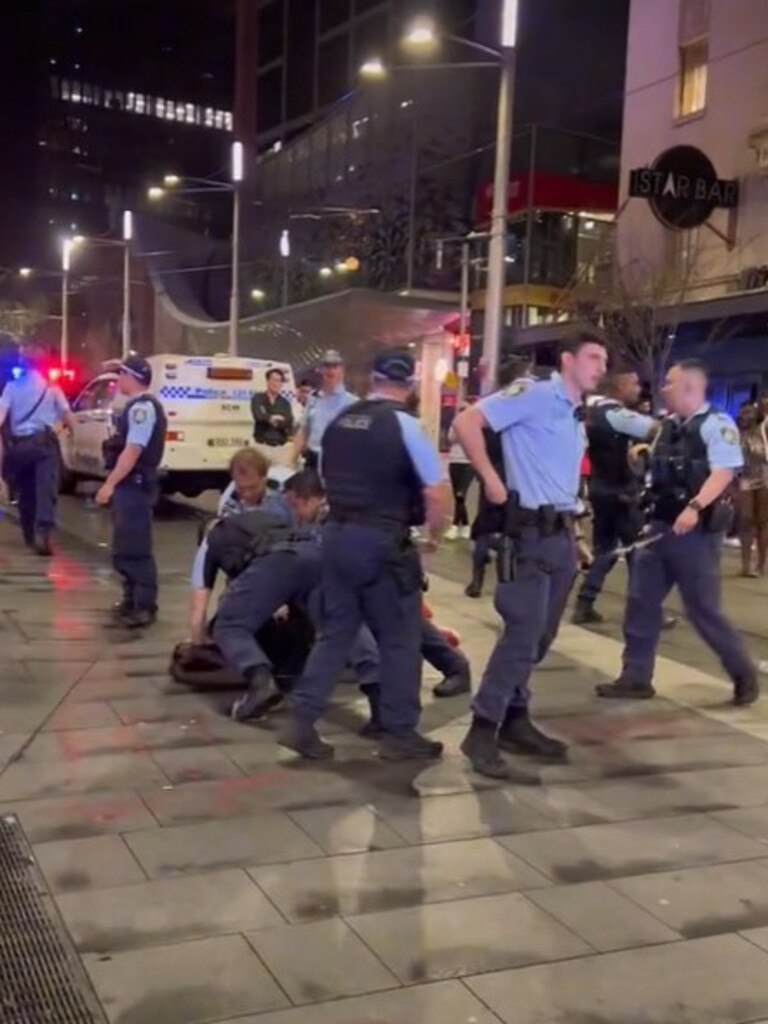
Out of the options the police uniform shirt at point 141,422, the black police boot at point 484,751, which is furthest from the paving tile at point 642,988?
the police uniform shirt at point 141,422

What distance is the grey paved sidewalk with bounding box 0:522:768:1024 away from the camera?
3.52 metres

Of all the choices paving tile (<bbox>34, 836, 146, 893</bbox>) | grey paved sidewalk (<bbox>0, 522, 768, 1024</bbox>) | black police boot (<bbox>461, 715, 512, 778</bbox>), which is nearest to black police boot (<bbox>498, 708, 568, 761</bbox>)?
grey paved sidewalk (<bbox>0, 522, 768, 1024</bbox>)

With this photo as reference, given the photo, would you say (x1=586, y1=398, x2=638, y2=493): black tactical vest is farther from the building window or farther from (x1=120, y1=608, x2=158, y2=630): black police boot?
the building window

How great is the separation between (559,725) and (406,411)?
75.0 inches

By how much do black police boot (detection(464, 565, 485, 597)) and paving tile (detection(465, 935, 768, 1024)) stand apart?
20.0ft

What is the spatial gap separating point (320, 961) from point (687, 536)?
361 cm

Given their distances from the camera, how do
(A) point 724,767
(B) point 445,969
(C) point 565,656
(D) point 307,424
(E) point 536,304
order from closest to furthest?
(B) point 445,969 < (A) point 724,767 < (C) point 565,656 < (D) point 307,424 < (E) point 536,304

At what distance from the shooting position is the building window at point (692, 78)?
20656 mm

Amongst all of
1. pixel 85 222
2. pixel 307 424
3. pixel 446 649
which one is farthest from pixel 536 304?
pixel 85 222

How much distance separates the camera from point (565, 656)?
7.91 metres

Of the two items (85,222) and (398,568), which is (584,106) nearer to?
(398,568)

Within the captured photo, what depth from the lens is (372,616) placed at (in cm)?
536

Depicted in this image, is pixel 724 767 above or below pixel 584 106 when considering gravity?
below

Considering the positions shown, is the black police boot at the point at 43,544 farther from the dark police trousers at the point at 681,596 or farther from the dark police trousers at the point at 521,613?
the dark police trousers at the point at 521,613
